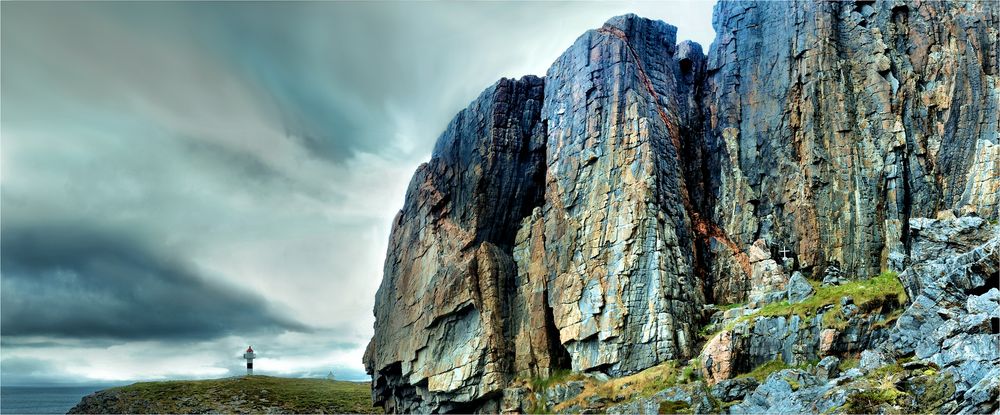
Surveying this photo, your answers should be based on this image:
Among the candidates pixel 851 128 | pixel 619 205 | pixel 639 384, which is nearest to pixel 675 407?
pixel 639 384

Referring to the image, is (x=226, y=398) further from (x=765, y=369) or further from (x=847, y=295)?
(x=847, y=295)

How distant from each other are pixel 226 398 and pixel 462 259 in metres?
52.3

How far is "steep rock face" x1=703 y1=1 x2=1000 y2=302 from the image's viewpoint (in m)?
62.1

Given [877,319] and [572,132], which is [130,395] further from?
[877,319]

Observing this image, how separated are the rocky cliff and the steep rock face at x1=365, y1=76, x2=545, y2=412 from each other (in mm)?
217

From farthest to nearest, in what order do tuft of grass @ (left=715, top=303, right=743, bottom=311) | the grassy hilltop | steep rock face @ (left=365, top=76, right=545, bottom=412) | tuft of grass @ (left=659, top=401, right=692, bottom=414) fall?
the grassy hilltop → steep rock face @ (left=365, top=76, right=545, bottom=412) → tuft of grass @ (left=715, top=303, right=743, bottom=311) → tuft of grass @ (left=659, top=401, right=692, bottom=414)

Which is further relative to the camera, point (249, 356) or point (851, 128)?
point (249, 356)

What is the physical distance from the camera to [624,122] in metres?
72.5

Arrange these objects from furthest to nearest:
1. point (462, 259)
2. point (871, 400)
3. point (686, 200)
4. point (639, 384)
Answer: point (462, 259)
point (686, 200)
point (639, 384)
point (871, 400)

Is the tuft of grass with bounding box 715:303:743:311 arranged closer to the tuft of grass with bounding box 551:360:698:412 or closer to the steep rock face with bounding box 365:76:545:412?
the tuft of grass with bounding box 551:360:698:412

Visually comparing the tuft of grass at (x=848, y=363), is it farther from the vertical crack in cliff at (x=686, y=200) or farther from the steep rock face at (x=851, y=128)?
the vertical crack in cliff at (x=686, y=200)

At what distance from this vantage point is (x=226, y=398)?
368 feet

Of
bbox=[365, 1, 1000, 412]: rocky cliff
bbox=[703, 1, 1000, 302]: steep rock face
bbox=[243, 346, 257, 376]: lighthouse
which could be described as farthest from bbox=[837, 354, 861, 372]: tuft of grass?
bbox=[243, 346, 257, 376]: lighthouse

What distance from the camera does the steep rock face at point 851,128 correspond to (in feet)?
204
